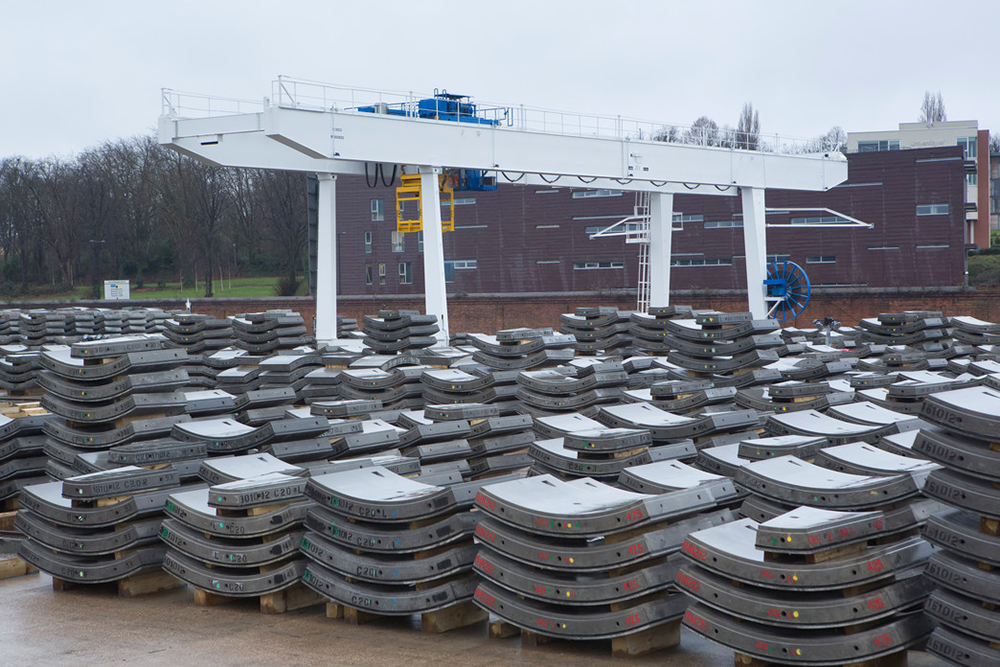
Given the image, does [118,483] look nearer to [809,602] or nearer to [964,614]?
[809,602]

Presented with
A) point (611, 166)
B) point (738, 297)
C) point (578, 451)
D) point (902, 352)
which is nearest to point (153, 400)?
point (578, 451)

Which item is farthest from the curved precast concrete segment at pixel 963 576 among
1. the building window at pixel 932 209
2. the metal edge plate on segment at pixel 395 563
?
the building window at pixel 932 209

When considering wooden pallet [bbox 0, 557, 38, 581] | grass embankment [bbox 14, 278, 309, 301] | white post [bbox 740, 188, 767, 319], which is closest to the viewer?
wooden pallet [bbox 0, 557, 38, 581]

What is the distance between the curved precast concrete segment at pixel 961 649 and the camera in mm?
5125

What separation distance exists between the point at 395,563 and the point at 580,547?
138cm

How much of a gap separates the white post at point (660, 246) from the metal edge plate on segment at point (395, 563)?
829 inches

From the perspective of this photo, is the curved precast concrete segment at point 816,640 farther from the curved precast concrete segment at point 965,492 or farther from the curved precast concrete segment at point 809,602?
the curved precast concrete segment at point 965,492

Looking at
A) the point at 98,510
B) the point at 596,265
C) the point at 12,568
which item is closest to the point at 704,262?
the point at 596,265

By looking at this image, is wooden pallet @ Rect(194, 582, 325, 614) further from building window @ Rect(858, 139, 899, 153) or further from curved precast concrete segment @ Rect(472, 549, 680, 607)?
building window @ Rect(858, 139, 899, 153)

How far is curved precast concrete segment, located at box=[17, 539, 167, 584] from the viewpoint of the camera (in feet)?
26.3

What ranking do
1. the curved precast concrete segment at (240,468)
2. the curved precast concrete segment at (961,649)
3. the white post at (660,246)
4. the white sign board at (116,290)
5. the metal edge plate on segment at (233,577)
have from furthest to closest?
the white sign board at (116,290) < the white post at (660,246) < the curved precast concrete segment at (240,468) < the metal edge plate on segment at (233,577) < the curved precast concrete segment at (961,649)

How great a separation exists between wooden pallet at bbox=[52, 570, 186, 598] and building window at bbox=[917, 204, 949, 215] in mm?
38121

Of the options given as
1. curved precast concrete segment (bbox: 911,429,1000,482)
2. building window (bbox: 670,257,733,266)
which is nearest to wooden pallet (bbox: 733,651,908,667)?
curved precast concrete segment (bbox: 911,429,1000,482)

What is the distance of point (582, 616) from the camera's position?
245 inches
